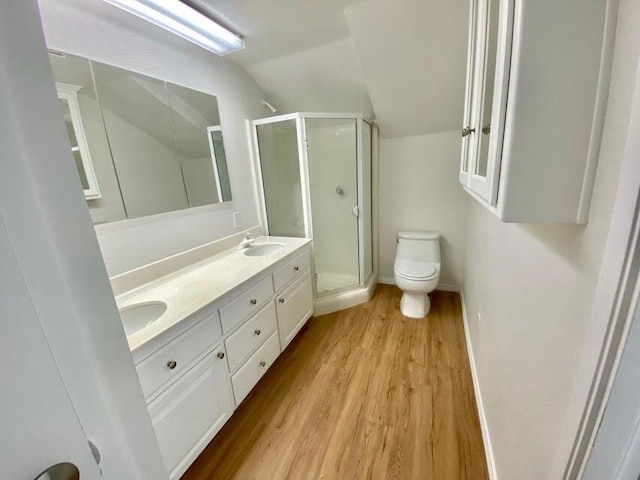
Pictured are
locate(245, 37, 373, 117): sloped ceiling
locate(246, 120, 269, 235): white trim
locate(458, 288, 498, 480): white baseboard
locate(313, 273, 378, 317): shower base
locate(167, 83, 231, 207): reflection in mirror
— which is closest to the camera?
locate(458, 288, 498, 480): white baseboard

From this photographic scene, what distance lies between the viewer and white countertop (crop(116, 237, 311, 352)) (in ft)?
3.36

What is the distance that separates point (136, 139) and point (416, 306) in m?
2.45

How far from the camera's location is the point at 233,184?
2049 millimetres

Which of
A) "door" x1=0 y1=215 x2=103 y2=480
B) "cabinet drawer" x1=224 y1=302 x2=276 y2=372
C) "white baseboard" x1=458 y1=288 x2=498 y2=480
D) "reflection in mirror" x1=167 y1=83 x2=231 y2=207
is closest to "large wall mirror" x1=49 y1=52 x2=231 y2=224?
"reflection in mirror" x1=167 y1=83 x2=231 y2=207

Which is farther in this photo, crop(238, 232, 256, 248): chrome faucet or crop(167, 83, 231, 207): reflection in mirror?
crop(238, 232, 256, 248): chrome faucet

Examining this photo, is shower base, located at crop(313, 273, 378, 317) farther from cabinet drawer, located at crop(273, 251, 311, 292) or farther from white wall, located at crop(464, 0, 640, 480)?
white wall, located at crop(464, 0, 640, 480)

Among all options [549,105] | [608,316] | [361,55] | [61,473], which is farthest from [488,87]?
[361,55]

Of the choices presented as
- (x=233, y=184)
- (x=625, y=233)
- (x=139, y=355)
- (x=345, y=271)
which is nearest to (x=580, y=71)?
(x=625, y=233)

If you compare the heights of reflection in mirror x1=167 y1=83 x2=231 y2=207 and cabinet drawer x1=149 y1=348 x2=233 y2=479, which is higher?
reflection in mirror x1=167 y1=83 x2=231 y2=207

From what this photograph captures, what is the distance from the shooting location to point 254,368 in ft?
4.96

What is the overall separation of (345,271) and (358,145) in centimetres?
131

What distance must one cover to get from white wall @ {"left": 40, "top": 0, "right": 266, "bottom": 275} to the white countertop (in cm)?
17

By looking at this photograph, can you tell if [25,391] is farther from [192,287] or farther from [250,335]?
[250,335]

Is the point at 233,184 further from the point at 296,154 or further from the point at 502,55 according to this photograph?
the point at 502,55
